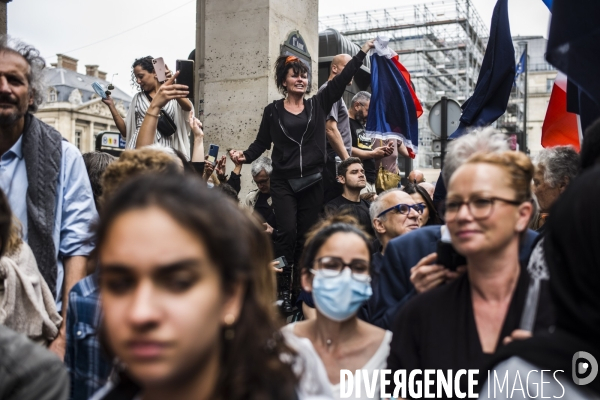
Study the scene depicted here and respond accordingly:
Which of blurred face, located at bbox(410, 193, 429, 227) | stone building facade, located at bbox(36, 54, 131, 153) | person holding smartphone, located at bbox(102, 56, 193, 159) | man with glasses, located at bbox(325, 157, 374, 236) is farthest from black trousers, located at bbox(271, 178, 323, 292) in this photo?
stone building facade, located at bbox(36, 54, 131, 153)

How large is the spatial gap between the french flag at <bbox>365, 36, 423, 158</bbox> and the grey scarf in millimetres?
4679

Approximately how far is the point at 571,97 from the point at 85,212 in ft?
10.9

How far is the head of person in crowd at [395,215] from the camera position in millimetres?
5273

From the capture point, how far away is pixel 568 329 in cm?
166

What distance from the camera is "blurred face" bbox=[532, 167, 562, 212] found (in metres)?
4.90

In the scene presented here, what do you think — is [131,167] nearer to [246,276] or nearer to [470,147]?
[470,147]

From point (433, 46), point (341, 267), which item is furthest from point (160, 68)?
point (433, 46)

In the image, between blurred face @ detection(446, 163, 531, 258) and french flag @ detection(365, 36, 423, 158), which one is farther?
french flag @ detection(365, 36, 423, 158)

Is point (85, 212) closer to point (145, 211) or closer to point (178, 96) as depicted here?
point (178, 96)

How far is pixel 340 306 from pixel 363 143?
5.51 meters

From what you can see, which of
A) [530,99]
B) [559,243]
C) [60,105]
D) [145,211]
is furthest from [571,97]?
[60,105]

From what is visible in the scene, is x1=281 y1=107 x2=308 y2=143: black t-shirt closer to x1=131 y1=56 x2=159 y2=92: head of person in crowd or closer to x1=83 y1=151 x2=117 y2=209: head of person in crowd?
x1=131 y1=56 x2=159 y2=92: head of person in crowd

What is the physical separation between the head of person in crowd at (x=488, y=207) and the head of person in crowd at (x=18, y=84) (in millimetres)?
2297

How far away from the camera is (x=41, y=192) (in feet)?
12.7
